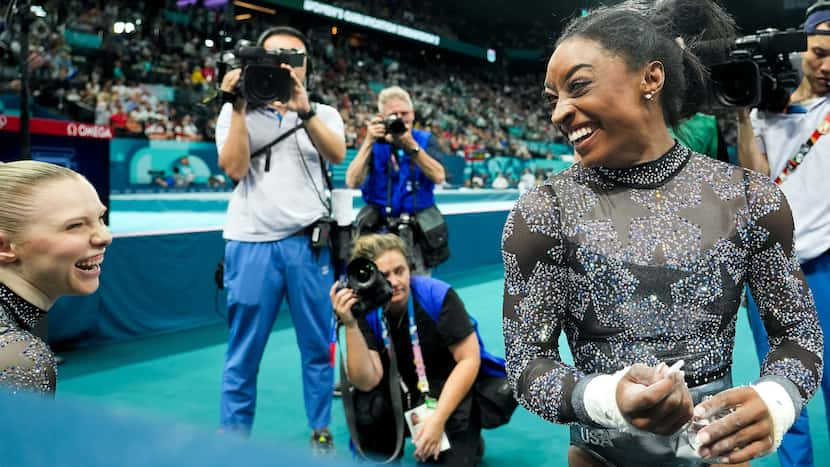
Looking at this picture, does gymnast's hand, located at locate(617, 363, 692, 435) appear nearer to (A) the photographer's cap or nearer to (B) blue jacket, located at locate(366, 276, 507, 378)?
(A) the photographer's cap

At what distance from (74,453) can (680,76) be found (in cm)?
102

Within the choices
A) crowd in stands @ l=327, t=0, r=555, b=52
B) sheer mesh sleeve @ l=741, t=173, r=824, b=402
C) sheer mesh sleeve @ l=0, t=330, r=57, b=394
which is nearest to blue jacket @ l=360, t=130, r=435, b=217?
sheer mesh sleeve @ l=0, t=330, r=57, b=394

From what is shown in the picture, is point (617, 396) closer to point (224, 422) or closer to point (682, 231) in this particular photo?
point (682, 231)

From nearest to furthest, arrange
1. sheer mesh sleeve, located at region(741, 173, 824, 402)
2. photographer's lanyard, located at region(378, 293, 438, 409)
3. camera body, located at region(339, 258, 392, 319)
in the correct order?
sheer mesh sleeve, located at region(741, 173, 824, 402), camera body, located at region(339, 258, 392, 319), photographer's lanyard, located at region(378, 293, 438, 409)

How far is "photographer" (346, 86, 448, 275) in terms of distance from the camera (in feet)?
10.4

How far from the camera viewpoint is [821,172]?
191 cm

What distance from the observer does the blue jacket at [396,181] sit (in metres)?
3.24

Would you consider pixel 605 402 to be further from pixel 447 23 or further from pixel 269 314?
pixel 447 23

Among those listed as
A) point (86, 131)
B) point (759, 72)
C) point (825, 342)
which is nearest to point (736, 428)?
point (759, 72)

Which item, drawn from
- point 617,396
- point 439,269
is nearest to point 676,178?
point 617,396

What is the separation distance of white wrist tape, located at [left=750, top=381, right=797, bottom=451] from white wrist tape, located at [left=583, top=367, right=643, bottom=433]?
19 cm

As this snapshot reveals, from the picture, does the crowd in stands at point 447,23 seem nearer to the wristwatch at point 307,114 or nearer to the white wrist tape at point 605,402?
the wristwatch at point 307,114

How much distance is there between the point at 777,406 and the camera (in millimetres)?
931

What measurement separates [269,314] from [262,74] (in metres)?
0.81
